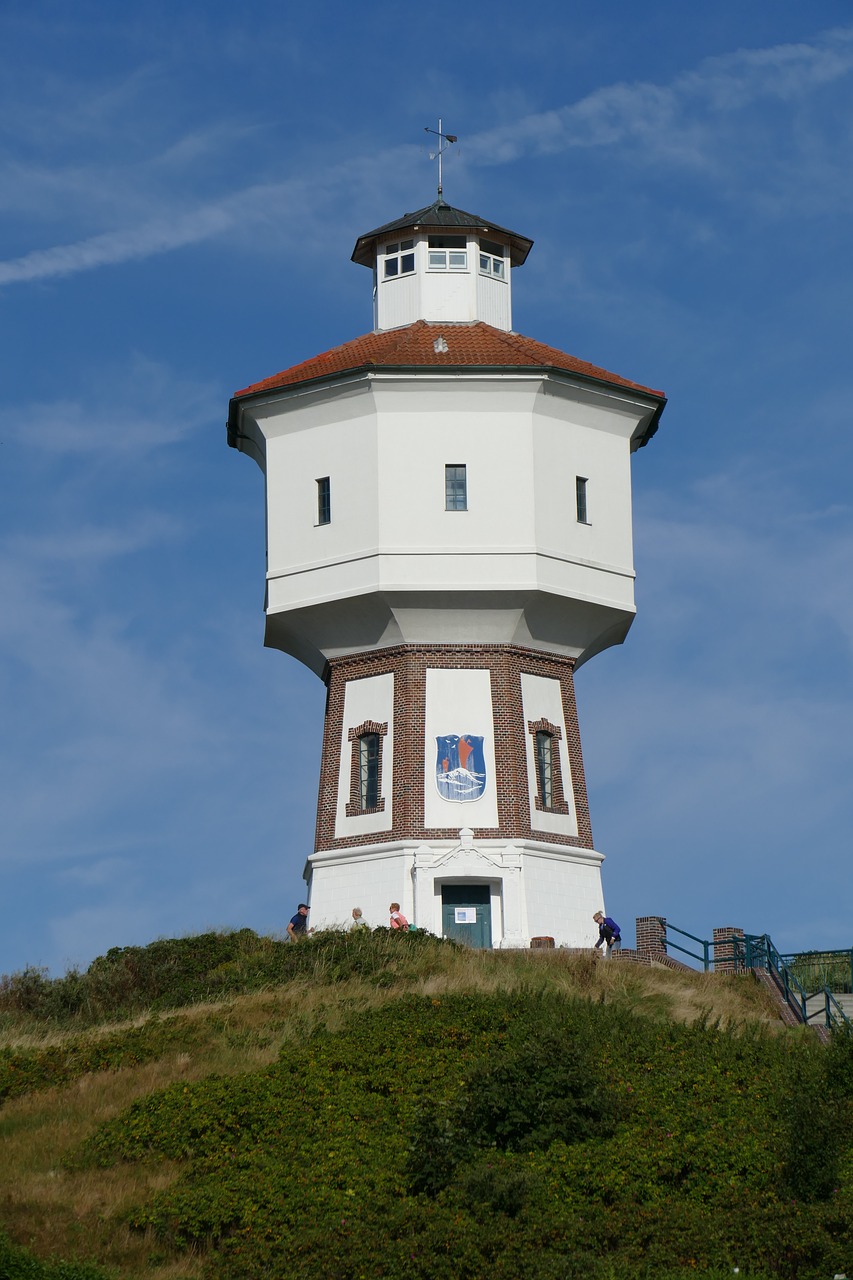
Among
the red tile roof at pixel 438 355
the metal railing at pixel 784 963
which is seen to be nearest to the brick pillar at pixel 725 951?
the metal railing at pixel 784 963

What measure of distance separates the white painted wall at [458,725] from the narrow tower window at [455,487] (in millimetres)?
3310

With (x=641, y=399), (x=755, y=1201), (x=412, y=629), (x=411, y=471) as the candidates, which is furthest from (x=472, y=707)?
(x=755, y=1201)

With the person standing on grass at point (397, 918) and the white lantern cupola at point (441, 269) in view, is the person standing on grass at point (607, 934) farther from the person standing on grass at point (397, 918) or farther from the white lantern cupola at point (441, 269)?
the white lantern cupola at point (441, 269)

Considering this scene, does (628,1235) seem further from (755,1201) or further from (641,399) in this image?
(641,399)

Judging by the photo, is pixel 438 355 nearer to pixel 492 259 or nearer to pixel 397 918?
pixel 492 259

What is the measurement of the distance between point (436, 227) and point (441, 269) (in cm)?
94

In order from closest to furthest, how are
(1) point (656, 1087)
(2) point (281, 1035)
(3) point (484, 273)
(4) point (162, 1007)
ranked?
(1) point (656, 1087) < (2) point (281, 1035) < (4) point (162, 1007) < (3) point (484, 273)

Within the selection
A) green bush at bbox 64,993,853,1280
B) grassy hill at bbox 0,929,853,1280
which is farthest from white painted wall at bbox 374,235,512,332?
green bush at bbox 64,993,853,1280

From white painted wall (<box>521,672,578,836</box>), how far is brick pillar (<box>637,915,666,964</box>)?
7.96ft

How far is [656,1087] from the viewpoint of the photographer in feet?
78.1

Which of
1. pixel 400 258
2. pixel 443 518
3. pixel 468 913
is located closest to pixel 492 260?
pixel 400 258

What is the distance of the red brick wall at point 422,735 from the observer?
122 feet

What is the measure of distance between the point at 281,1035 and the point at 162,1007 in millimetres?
4745

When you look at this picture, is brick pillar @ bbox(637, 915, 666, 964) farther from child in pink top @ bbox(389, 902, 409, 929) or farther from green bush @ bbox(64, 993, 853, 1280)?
green bush @ bbox(64, 993, 853, 1280)
